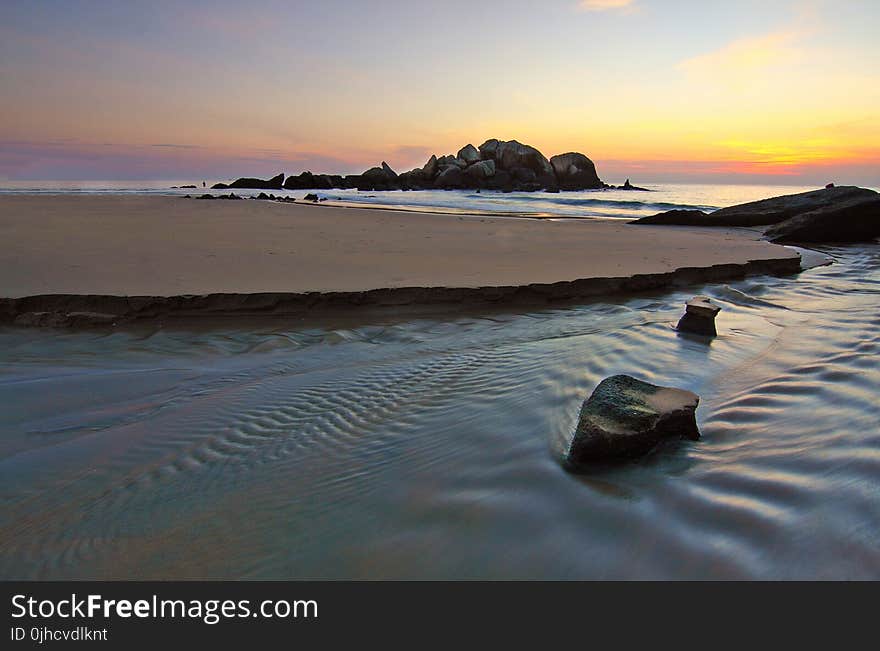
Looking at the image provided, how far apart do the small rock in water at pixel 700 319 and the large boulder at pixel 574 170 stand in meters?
53.1

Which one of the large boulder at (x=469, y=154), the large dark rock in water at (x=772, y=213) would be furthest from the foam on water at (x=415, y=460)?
the large boulder at (x=469, y=154)

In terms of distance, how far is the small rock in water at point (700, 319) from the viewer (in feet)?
11.2

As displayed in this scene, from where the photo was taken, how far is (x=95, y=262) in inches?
189

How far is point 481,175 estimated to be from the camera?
45969mm

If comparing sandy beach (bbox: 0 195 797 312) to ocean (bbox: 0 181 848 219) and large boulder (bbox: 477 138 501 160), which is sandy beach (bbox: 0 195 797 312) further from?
large boulder (bbox: 477 138 501 160)

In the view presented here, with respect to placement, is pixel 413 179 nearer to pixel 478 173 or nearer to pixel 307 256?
pixel 478 173

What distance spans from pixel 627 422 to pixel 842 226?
1013cm

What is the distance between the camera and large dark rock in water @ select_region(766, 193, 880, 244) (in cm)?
918

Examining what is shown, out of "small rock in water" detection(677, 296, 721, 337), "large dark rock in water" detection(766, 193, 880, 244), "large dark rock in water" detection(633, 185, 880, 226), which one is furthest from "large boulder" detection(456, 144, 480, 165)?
"small rock in water" detection(677, 296, 721, 337)

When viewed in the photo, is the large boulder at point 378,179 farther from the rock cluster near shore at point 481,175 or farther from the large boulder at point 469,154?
the large boulder at point 469,154

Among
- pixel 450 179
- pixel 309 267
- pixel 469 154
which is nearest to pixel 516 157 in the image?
pixel 469 154

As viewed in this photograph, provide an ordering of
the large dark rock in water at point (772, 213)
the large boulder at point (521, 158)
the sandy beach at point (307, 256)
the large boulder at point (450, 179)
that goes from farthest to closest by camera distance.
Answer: the large boulder at point (521, 158) < the large boulder at point (450, 179) < the large dark rock in water at point (772, 213) < the sandy beach at point (307, 256)
